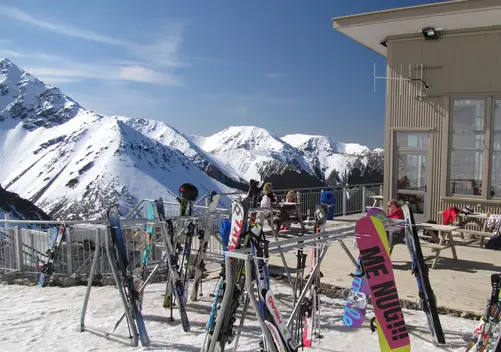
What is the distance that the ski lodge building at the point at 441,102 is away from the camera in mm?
10539

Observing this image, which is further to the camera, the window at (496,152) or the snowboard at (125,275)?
the window at (496,152)

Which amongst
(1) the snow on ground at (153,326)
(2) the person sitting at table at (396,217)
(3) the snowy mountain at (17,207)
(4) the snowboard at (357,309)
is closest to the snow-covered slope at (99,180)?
(3) the snowy mountain at (17,207)

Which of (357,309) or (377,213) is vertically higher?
(377,213)

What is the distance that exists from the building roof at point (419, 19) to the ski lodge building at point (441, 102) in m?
0.02

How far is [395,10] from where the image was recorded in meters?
10.7

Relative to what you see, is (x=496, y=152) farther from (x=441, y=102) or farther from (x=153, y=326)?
(x=153, y=326)

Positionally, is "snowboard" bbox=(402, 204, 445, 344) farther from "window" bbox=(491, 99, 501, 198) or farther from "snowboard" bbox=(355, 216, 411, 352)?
"window" bbox=(491, 99, 501, 198)

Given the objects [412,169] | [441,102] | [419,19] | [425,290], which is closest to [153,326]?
[425,290]

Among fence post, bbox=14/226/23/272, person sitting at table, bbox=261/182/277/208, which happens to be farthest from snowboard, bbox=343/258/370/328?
fence post, bbox=14/226/23/272

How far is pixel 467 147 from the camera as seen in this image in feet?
36.1

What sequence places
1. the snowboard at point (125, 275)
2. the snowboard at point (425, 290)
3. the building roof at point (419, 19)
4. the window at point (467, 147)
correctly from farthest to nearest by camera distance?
1. the window at point (467, 147)
2. the building roof at point (419, 19)
3. the snowboard at point (125, 275)
4. the snowboard at point (425, 290)

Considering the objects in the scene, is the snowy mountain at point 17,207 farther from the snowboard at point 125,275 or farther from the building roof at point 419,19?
the snowboard at point 125,275

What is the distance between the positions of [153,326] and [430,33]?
971 cm

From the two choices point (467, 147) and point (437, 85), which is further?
point (437, 85)
